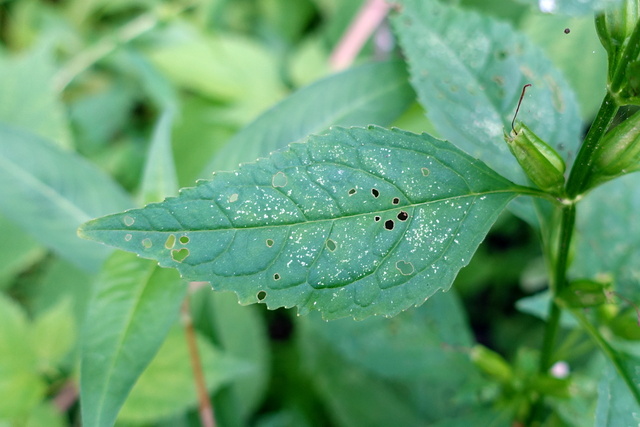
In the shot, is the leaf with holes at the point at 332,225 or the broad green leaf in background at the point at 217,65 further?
the broad green leaf in background at the point at 217,65

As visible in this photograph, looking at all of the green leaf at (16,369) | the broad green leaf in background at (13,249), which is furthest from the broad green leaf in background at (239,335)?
the broad green leaf in background at (13,249)

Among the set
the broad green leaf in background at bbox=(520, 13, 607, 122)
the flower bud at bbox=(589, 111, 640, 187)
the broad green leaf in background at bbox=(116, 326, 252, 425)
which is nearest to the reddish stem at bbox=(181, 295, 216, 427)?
the broad green leaf in background at bbox=(116, 326, 252, 425)

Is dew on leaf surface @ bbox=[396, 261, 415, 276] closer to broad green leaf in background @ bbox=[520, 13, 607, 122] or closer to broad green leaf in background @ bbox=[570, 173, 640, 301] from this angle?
broad green leaf in background @ bbox=[570, 173, 640, 301]

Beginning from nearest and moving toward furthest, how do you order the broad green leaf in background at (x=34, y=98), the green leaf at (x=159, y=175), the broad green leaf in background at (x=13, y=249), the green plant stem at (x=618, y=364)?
the green plant stem at (x=618, y=364) < the green leaf at (x=159, y=175) < the broad green leaf in background at (x=13, y=249) < the broad green leaf in background at (x=34, y=98)

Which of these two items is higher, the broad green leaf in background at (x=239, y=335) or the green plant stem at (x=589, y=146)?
the green plant stem at (x=589, y=146)

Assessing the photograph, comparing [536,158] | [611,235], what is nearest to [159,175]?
[536,158]

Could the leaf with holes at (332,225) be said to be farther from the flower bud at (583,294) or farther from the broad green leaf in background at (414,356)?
the broad green leaf in background at (414,356)

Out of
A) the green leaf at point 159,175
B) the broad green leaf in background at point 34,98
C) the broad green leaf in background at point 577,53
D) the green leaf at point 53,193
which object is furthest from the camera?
the broad green leaf in background at point 34,98

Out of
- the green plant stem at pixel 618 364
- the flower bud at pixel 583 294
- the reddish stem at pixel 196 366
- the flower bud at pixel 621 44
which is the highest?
the flower bud at pixel 621 44
